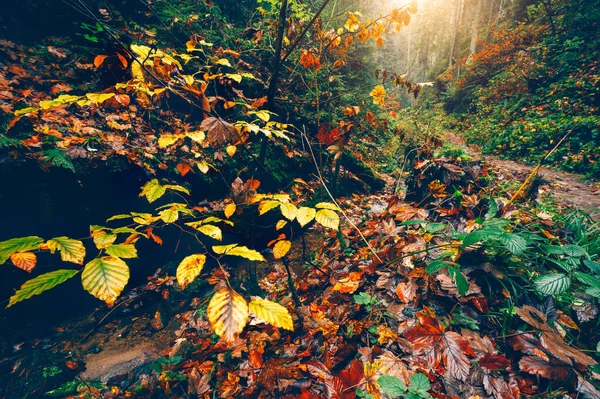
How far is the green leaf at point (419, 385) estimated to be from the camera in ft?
3.92

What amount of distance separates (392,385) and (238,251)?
112 cm

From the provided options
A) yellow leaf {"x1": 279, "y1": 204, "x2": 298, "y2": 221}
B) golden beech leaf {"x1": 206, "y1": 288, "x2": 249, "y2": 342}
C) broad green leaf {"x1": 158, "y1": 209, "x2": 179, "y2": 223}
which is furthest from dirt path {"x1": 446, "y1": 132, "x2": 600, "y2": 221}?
broad green leaf {"x1": 158, "y1": 209, "x2": 179, "y2": 223}

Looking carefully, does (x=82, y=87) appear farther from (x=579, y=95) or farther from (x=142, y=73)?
(x=579, y=95)

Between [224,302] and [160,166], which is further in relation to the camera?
[160,166]

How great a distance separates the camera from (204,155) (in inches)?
144

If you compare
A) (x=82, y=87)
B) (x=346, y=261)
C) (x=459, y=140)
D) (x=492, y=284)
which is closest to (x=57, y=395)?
(x=346, y=261)

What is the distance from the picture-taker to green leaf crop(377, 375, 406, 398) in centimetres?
120

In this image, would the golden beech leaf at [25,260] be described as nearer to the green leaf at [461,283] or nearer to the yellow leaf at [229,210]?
the yellow leaf at [229,210]

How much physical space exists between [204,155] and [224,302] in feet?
10.8

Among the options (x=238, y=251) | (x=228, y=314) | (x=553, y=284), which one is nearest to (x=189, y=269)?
(x=238, y=251)

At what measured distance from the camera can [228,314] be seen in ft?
2.55

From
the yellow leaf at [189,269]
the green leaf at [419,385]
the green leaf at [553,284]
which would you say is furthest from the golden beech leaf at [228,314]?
the green leaf at [553,284]

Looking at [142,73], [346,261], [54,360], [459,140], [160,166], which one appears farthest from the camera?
[459,140]

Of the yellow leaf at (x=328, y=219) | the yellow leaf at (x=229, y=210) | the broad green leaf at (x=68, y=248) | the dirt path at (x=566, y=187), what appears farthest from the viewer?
the dirt path at (x=566, y=187)
